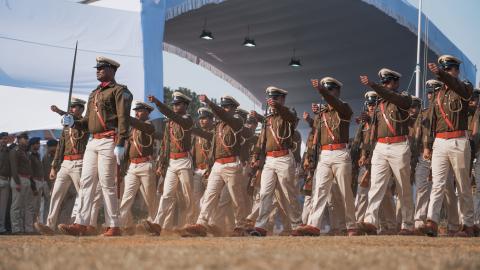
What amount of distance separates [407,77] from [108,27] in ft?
47.8

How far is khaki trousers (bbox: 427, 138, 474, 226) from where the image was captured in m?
9.55

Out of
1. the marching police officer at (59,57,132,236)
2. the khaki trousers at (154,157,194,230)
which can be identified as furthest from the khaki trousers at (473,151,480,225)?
the marching police officer at (59,57,132,236)

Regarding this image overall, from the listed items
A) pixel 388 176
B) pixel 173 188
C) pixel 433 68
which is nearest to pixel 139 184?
pixel 173 188

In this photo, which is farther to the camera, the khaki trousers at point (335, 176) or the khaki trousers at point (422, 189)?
the khaki trousers at point (422, 189)

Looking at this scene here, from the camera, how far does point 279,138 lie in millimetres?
11375

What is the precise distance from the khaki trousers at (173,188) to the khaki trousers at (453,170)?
385 cm

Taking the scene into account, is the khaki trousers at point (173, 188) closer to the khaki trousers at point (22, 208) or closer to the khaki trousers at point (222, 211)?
the khaki trousers at point (222, 211)

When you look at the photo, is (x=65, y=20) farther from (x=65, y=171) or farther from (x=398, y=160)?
(x=398, y=160)

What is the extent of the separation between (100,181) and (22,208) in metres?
6.29

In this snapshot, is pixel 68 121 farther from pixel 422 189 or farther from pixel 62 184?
pixel 422 189

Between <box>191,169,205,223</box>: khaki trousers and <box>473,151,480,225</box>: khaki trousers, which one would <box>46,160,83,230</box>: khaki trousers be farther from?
<box>473,151,480,225</box>: khaki trousers

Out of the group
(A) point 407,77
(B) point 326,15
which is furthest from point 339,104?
(A) point 407,77

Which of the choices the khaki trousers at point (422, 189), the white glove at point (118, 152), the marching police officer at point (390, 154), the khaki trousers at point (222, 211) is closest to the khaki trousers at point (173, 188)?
the khaki trousers at point (222, 211)

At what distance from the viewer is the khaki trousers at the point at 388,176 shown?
10.3 m
